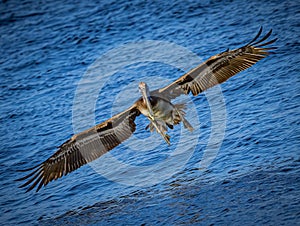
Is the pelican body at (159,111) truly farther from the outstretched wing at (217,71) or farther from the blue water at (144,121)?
the blue water at (144,121)

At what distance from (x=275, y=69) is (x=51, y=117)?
18.1 feet

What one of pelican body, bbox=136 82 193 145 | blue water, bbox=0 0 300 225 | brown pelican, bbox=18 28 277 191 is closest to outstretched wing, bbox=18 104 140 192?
brown pelican, bbox=18 28 277 191

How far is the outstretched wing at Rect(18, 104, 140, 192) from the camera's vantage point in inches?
390

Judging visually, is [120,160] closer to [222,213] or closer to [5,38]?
[222,213]

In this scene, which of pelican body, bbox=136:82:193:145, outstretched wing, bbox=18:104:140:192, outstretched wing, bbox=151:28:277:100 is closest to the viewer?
pelican body, bbox=136:82:193:145

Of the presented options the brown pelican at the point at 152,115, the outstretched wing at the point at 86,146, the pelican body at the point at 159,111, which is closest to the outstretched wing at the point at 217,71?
the brown pelican at the point at 152,115

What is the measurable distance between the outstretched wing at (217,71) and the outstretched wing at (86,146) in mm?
778

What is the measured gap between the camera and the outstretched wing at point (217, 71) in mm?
10031

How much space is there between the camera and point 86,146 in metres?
10.1

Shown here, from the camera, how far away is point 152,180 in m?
10.8

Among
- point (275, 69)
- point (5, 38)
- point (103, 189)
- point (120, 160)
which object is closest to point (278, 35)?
point (275, 69)

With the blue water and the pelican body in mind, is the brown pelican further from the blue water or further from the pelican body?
the blue water

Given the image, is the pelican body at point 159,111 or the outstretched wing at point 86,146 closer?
the pelican body at point 159,111

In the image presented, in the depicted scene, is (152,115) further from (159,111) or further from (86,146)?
(86,146)
